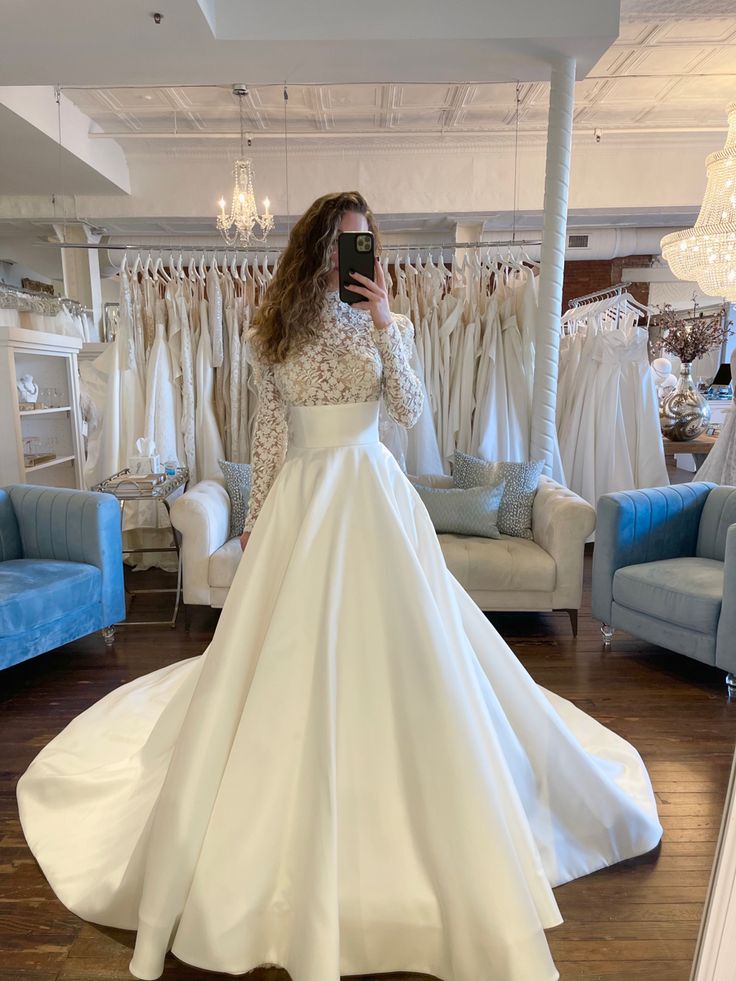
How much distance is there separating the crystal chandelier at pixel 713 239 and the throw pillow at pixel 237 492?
7.30 feet

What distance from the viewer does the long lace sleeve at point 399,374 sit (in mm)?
1660

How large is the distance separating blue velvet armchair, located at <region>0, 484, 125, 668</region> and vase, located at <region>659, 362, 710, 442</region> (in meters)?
3.43

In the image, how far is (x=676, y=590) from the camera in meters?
2.77

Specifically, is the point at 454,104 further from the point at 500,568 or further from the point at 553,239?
the point at 500,568

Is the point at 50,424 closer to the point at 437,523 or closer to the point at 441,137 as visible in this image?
the point at 437,523

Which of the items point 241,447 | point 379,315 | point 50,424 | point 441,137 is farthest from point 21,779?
point 441,137

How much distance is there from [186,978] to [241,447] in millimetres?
2859

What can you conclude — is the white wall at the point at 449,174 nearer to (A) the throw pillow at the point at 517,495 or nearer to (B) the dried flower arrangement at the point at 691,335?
(B) the dried flower arrangement at the point at 691,335

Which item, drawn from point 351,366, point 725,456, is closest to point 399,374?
point 351,366

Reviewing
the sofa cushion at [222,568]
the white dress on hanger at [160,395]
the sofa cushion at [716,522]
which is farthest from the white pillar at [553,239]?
the white dress on hanger at [160,395]

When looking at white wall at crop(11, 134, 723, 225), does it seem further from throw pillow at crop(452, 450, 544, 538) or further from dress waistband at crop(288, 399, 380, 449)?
dress waistband at crop(288, 399, 380, 449)

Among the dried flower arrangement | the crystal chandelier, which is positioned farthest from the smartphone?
the dried flower arrangement

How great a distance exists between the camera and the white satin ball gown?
4.39ft

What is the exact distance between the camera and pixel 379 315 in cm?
162
